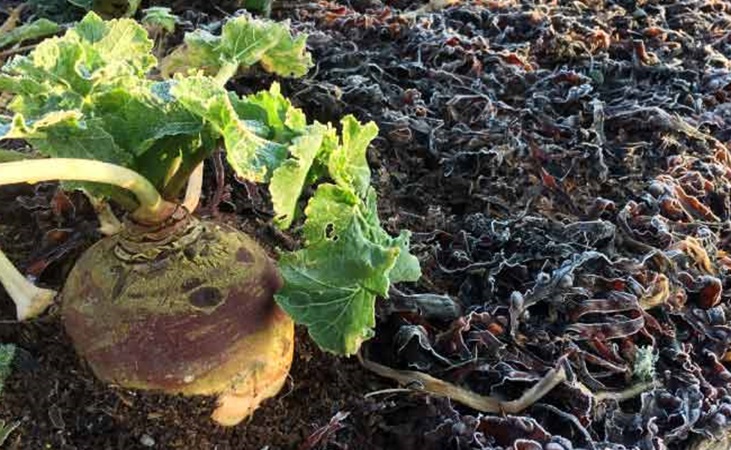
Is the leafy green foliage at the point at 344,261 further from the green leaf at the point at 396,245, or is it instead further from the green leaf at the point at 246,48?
the green leaf at the point at 246,48

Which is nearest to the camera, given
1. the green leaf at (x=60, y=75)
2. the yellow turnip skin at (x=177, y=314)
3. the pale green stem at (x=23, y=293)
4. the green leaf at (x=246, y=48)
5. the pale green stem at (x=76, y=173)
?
the pale green stem at (x=76, y=173)

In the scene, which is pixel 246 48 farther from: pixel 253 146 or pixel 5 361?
pixel 5 361

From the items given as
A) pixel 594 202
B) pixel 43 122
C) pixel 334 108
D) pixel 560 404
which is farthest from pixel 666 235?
pixel 43 122

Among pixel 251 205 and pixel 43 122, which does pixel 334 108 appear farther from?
pixel 43 122

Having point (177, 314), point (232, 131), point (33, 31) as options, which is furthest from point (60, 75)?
point (33, 31)

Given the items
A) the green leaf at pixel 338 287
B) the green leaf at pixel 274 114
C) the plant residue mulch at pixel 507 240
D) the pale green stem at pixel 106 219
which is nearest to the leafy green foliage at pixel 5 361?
the plant residue mulch at pixel 507 240

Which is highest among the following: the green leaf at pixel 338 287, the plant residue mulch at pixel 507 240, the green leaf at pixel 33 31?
the green leaf at pixel 338 287

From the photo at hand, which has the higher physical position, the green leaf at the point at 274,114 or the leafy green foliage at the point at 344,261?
the green leaf at the point at 274,114
